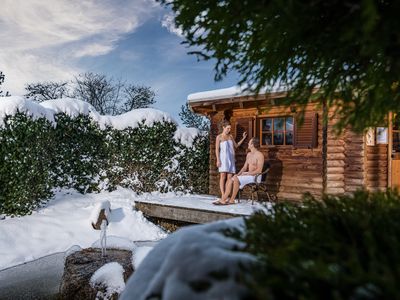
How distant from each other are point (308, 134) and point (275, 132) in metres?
1.04

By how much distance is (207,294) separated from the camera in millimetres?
1004

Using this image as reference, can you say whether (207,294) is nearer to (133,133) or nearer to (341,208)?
(341,208)

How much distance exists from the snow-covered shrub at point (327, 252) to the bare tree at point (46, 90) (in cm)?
3453

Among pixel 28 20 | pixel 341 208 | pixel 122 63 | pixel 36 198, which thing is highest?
pixel 122 63

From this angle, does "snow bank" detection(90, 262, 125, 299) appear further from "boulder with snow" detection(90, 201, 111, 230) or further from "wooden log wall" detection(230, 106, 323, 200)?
"wooden log wall" detection(230, 106, 323, 200)

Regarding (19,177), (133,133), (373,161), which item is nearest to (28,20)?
(133,133)

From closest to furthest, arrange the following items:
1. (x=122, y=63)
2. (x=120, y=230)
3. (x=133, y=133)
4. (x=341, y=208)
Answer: (x=341, y=208)
(x=120, y=230)
(x=133, y=133)
(x=122, y=63)

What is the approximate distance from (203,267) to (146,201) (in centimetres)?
892

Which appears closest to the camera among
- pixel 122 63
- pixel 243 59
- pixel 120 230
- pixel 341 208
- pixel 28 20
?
pixel 341 208

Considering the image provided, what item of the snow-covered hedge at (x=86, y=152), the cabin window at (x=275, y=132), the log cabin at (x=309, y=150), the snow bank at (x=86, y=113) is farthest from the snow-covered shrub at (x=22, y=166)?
the cabin window at (x=275, y=132)

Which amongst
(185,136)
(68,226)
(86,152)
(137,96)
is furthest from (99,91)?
(68,226)

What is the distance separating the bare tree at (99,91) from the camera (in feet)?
107

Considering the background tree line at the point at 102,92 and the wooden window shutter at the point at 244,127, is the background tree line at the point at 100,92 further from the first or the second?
the wooden window shutter at the point at 244,127

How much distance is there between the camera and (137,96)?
3288 cm
